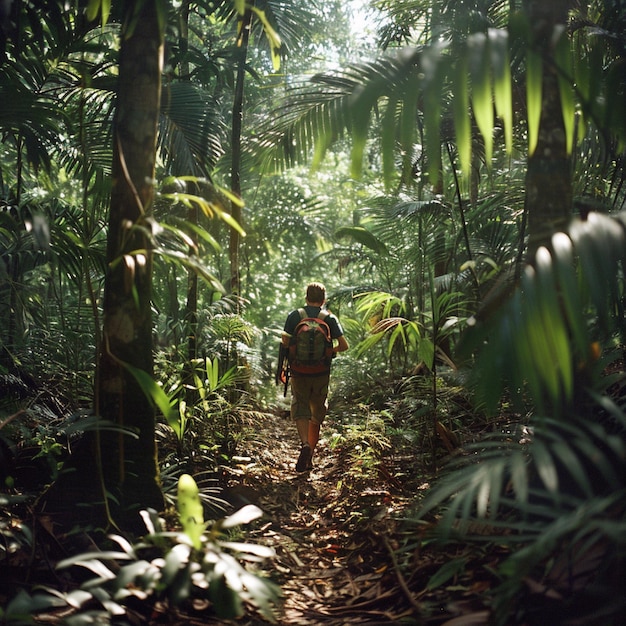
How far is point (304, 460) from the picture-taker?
497 cm

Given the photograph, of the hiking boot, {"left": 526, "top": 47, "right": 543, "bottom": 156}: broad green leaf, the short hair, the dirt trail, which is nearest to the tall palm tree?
{"left": 526, "top": 47, "right": 543, "bottom": 156}: broad green leaf

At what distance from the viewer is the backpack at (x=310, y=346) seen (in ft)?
16.6

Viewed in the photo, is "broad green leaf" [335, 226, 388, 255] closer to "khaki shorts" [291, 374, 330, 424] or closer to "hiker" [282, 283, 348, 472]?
"hiker" [282, 283, 348, 472]

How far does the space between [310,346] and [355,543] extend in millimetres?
2067

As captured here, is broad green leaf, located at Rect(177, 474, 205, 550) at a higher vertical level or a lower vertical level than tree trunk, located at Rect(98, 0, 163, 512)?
lower

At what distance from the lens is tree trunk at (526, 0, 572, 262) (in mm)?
2580

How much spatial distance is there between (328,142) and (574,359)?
1.45m

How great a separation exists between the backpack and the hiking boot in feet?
2.15

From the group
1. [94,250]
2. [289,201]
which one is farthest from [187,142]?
[289,201]

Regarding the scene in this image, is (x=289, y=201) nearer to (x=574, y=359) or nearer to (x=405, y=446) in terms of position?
(x=405, y=446)

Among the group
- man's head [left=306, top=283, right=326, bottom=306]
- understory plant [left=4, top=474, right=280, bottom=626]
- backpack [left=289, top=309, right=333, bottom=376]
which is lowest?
understory plant [left=4, top=474, right=280, bottom=626]

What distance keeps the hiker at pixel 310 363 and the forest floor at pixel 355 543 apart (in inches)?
12.0

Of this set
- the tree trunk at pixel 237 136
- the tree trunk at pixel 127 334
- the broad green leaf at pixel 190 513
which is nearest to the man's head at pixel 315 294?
the tree trunk at pixel 237 136

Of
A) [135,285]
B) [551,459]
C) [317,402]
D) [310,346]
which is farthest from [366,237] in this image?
[551,459]
